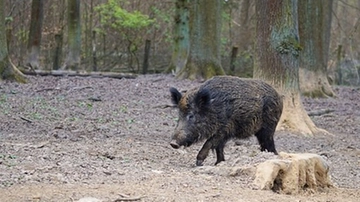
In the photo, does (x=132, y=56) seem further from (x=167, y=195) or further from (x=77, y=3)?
(x=167, y=195)

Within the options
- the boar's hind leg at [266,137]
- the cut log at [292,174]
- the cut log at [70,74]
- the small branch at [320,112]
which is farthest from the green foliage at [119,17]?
the cut log at [292,174]

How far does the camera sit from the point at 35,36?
80.9 feet

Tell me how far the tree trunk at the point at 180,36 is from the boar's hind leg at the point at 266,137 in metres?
15.8

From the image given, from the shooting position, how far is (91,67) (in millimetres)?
30781

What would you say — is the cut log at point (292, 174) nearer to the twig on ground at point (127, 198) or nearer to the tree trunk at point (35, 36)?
the twig on ground at point (127, 198)

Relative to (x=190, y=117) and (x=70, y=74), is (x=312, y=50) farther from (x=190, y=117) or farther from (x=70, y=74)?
(x=190, y=117)

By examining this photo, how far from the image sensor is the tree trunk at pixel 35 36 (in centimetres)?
2444

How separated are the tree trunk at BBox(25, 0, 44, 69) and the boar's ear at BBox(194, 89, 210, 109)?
53.7ft

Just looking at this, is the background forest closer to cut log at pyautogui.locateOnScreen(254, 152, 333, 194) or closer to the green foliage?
the green foliage

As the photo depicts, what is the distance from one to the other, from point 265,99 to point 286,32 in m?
3.53

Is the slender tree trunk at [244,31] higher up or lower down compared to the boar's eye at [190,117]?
higher up

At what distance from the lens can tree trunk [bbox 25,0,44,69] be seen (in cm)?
2444

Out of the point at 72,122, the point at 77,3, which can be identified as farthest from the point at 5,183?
the point at 77,3

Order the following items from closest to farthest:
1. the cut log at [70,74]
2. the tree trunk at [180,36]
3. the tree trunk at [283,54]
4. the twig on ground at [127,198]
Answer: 1. the twig on ground at [127,198]
2. the tree trunk at [283,54]
3. the cut log at [70,74]
4. the tree trunk at [180,36]
